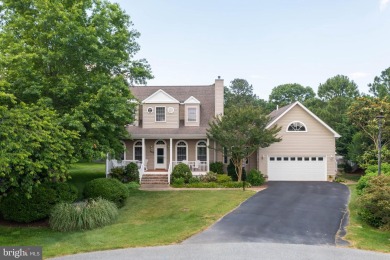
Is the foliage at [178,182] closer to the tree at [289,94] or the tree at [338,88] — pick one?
the tree at [338,88]

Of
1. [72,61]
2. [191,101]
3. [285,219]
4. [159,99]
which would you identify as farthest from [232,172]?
[72,61]

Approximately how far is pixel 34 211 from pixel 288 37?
18936mm

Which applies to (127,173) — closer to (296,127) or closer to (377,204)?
(296,127)

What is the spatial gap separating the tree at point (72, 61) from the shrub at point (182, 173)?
20.8ft

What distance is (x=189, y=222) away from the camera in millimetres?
12055

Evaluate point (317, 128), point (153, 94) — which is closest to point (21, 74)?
point (153, 94)

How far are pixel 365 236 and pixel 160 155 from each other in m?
15.8

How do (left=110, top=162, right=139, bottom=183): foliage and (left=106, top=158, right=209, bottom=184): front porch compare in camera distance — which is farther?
(left=110, top=162, right=139, bottom=183): foliage

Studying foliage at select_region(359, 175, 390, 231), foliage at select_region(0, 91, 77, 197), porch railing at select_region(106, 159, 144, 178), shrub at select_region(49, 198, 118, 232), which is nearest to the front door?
porch railing at select_region(106, 159, 144, 178)

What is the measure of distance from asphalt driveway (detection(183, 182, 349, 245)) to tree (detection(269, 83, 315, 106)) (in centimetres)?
5311

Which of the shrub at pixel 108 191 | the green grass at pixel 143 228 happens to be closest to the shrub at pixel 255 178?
the green grass at pixel 143 228

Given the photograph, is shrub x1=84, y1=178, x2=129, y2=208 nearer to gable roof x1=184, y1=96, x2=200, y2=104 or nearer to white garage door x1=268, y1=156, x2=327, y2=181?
gable roof x1=184, y1=96, x2=200, y2=104

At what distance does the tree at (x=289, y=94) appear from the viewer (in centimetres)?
6912

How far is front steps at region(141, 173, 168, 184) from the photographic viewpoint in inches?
824
